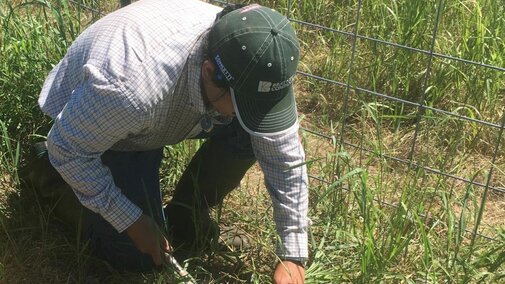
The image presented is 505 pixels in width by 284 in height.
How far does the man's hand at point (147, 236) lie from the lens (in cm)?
225

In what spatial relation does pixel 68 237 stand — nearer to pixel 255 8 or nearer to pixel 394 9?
pixel 255 8

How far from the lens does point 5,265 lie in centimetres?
247

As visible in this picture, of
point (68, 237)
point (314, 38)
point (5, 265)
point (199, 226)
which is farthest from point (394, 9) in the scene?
point (5, 265)

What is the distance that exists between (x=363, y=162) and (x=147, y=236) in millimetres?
1129

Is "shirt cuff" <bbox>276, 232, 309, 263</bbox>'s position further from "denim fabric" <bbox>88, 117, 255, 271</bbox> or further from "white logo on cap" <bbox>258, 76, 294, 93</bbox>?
"white logo on cap" <bbox>258, 76, 294, 93</bbox>

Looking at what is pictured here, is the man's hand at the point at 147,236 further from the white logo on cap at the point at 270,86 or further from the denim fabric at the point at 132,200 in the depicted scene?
the white logo on cap at the point at 270,86

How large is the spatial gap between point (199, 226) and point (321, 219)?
0.41m

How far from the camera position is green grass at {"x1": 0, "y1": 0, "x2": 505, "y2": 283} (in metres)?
2.38

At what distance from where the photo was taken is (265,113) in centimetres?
204

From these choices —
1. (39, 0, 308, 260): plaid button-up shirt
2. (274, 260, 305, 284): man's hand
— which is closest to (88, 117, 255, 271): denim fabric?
(39, 0, 308, 260): plaid button-up shirt

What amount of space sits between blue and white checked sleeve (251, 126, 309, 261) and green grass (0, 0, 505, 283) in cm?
9

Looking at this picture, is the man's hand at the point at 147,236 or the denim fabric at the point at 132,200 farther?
the denim fabric at the point at 132,200

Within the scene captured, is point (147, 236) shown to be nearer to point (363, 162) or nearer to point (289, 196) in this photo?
point (289, 196)

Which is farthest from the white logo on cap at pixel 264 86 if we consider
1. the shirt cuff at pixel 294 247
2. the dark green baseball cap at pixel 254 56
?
the shirt cuff at pixel 294 247
